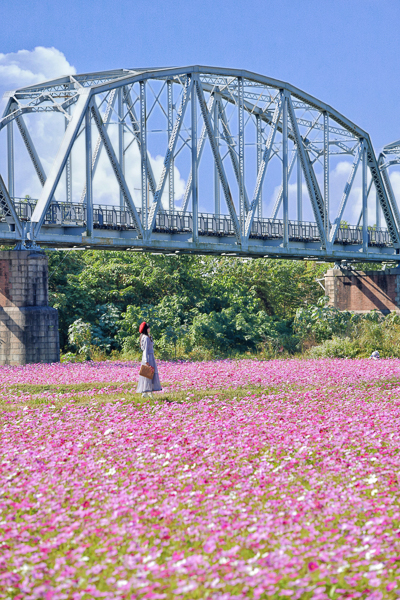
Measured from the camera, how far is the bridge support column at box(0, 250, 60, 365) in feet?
80.1

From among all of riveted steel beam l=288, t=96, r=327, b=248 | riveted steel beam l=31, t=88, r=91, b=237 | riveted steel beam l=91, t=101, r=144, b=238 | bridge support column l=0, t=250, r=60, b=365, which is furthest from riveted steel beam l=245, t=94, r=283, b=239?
bridge support column l=0, t=250, r=60, b=365

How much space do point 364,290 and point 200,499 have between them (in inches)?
1490

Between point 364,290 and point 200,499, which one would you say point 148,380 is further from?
point 364,290

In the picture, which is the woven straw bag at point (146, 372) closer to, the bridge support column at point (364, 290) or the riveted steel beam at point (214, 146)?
the riveted steel beam at point (214, 146)

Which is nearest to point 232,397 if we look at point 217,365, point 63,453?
point 63,453

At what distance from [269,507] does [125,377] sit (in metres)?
12.1

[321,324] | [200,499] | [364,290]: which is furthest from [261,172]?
[200,499]

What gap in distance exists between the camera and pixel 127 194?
91.7 feet

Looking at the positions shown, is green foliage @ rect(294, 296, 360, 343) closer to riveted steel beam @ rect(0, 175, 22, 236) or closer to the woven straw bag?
riveted steel beam @ rect(0, 175, 22, 236)

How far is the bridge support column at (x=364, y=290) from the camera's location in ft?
140

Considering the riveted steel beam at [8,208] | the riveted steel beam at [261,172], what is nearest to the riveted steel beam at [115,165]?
the riveted steel beam at [8,208]

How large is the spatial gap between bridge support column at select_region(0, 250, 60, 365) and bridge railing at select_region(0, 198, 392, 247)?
2.47 m

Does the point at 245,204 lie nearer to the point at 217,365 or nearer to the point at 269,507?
the point at 217,365

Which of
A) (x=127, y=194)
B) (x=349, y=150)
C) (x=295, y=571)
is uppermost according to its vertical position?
(x=349, y=150)
